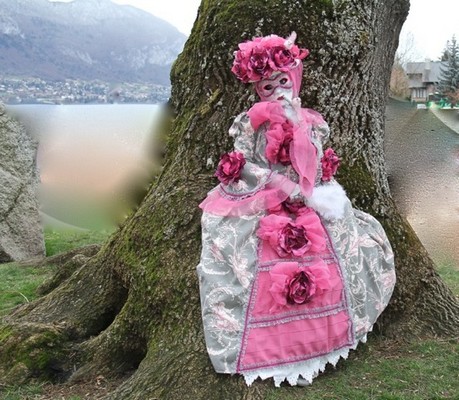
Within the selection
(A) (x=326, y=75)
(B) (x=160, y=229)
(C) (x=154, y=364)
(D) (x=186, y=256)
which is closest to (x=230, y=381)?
(C) (x=154, y=364)

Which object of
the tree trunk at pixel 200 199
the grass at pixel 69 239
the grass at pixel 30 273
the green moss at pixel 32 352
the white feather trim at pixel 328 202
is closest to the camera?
the white feather trim at pixel 328 202

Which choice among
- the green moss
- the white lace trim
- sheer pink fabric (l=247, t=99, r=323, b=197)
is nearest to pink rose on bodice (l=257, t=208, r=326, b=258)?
sheer pink fabric (l=247, t=99, r=323, b=197)

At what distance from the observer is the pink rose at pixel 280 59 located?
232cm

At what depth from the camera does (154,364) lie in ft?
8.36

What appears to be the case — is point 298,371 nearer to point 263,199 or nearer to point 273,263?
point 273,263

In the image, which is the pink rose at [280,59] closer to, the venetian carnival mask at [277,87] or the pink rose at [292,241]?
the venetian carnival mask at [277,87]

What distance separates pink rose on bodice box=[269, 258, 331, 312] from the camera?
7.55ft

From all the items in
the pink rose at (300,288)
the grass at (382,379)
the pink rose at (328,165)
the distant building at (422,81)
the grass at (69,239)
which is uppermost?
Answer: the pink rose at (328,165)

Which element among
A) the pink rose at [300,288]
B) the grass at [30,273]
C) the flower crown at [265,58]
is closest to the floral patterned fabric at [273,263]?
the pink rose at [300,288]

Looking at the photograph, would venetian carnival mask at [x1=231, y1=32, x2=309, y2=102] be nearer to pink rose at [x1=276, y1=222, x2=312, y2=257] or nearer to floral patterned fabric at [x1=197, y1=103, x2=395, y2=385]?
floral patterned fabric at [x1=197, y1=103, x2=395, y2=385]

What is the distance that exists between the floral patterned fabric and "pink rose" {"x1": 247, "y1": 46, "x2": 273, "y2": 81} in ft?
0.60

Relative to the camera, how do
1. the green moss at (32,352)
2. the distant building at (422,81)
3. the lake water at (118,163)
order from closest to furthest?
the green moss at (32,352) < the lake water at (118,163) < the distant building at (422,81)

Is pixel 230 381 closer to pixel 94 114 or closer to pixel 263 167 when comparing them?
pixel 263 167

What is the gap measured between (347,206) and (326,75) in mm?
689
